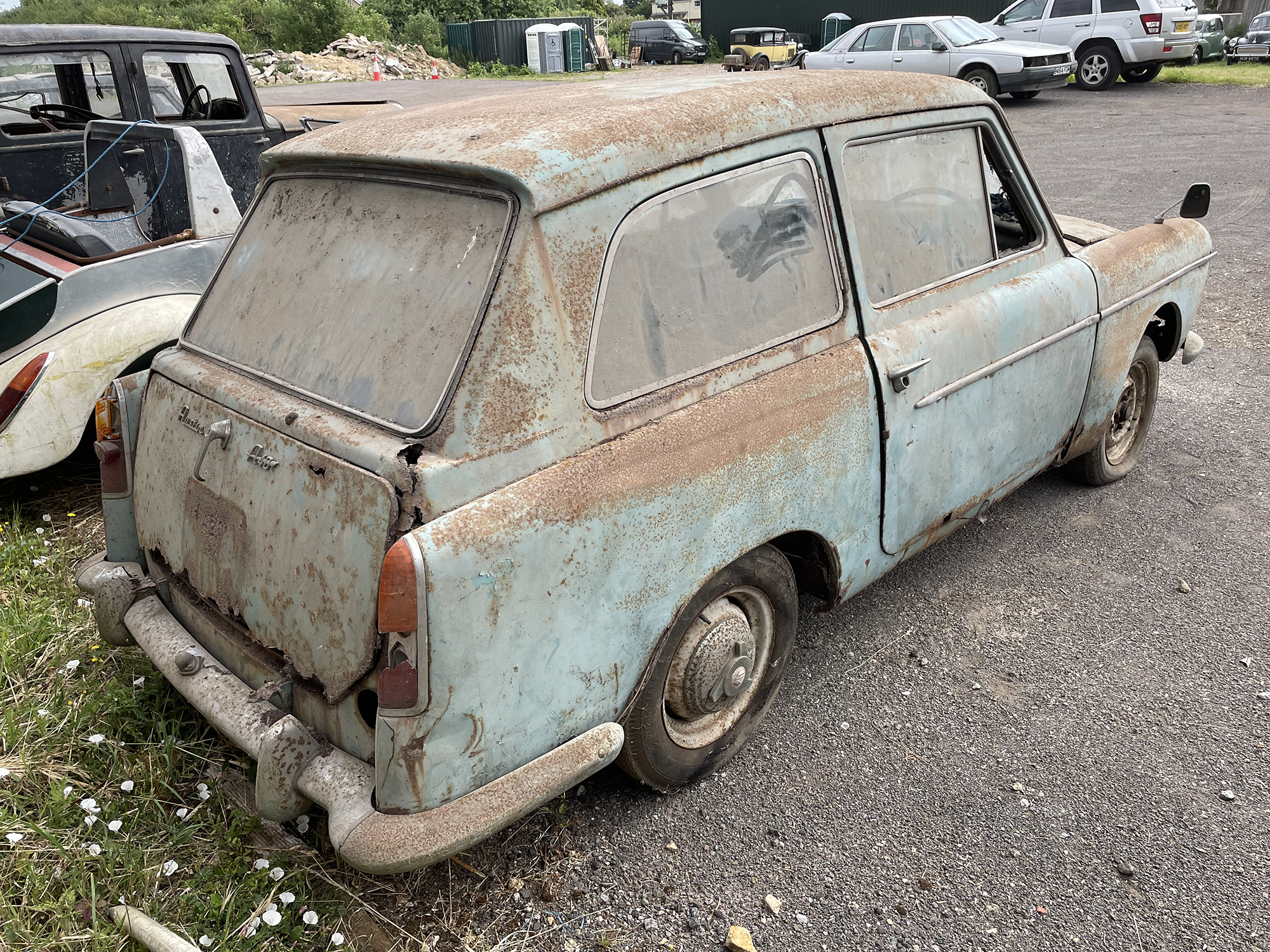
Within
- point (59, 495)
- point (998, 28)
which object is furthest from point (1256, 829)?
point (998, 28)

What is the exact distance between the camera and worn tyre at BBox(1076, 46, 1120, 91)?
16391mm

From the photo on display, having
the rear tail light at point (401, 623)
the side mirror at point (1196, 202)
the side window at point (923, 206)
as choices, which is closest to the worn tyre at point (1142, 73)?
the side mirror at point (1196, 202)

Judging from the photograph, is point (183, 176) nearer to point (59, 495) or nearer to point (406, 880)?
point (59, 495)

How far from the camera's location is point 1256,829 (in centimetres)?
249

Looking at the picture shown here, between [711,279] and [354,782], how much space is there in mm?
1504

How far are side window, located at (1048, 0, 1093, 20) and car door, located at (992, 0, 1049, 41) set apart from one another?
173 millimetres

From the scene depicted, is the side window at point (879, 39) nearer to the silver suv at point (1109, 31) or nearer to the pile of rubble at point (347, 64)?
the silver suv at point (1109, 31)

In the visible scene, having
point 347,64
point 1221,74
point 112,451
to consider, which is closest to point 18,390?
point 112,451

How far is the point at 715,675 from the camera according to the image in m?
2.57

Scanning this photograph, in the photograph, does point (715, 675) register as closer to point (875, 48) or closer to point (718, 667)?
point (718, 667)

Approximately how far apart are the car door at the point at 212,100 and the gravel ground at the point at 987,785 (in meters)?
3.78

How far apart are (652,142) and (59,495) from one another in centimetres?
364

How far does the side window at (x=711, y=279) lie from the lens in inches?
87.4

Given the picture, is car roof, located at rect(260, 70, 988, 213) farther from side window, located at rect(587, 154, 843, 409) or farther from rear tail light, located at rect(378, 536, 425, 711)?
rear tail light, located at rect(378, 536, 425, 711)
